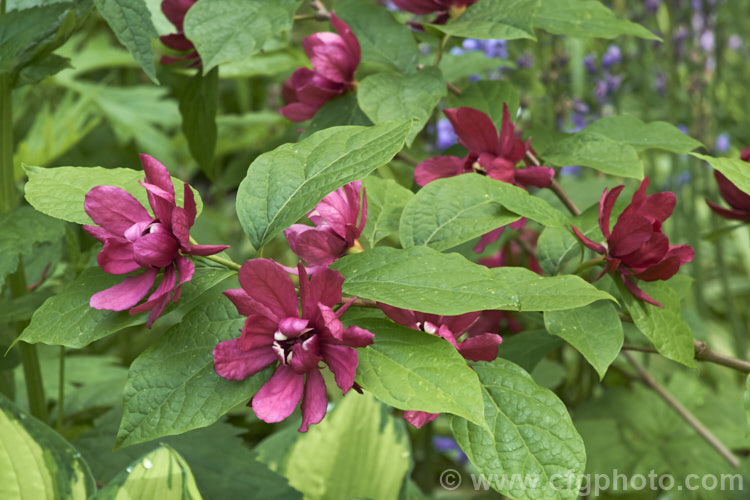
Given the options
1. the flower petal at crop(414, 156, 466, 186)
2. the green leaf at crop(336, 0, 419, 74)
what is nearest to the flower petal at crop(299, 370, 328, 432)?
the flower petal at crop(414, 156, 466, 186)

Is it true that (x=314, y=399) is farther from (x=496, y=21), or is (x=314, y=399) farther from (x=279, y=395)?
(x=496, y=21)

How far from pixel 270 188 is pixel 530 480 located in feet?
1.00

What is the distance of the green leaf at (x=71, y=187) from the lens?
0.59 meters

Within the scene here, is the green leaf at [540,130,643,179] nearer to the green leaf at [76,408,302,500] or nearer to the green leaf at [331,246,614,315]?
the green leaf at [331,246,614,315]

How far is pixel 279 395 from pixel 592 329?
0.93 ft

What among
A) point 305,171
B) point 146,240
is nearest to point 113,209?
point 146,240

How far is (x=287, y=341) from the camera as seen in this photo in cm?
53

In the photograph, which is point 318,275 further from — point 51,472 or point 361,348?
point 51,472

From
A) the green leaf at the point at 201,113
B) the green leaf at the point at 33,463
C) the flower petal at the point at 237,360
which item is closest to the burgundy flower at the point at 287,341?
the flower petal at the point at 237,360

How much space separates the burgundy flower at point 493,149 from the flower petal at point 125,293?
34cm

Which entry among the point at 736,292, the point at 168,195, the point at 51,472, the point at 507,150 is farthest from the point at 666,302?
the point at 736,292

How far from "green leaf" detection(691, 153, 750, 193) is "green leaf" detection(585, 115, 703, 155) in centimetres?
9

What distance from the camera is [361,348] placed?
534mm

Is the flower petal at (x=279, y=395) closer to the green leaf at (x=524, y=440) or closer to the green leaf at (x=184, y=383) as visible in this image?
the green leaf at (x=184, y=383)
